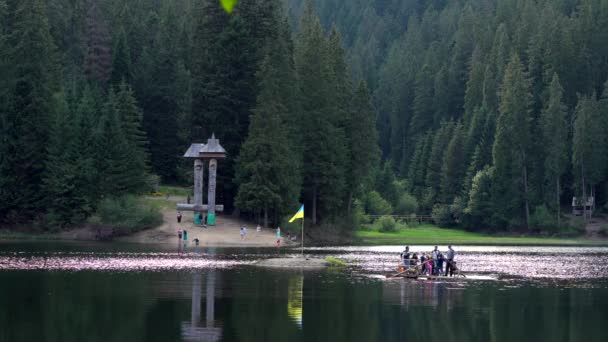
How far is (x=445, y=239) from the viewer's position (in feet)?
329

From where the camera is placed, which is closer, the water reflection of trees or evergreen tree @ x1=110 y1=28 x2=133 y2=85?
the water reflection of trees

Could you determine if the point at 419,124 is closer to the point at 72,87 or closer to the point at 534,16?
the point at 534,16

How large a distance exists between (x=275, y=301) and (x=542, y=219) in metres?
74.8

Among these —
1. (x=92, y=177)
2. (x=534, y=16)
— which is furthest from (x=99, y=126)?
(x=534, y=16)

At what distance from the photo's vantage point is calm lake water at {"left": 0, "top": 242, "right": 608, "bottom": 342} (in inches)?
1212

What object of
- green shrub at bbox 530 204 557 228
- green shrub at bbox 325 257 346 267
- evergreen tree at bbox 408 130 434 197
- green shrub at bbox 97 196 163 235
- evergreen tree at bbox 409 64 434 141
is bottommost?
green shrub at bbox 325 257 346 267

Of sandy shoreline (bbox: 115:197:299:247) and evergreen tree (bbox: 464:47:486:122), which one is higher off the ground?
evergreen tree (bbox: 464:47:486:122)

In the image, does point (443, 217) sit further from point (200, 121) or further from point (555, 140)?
point (200, 121)

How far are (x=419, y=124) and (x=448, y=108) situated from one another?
212 inches

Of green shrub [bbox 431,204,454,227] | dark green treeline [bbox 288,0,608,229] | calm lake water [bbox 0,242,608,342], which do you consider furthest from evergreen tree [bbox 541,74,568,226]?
calm lake water [bbox 0,242,608,342]

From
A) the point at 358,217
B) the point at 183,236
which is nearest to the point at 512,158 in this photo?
the point at 358,217

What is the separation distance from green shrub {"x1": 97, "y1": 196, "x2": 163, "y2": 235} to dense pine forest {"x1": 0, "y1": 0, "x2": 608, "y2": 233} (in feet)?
7.44

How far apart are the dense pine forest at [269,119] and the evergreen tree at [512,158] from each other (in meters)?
0.16

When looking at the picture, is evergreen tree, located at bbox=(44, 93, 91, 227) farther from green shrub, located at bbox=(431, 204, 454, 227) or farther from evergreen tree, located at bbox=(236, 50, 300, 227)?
green shrub, located at bbox=(431, 204, 454, 227)
